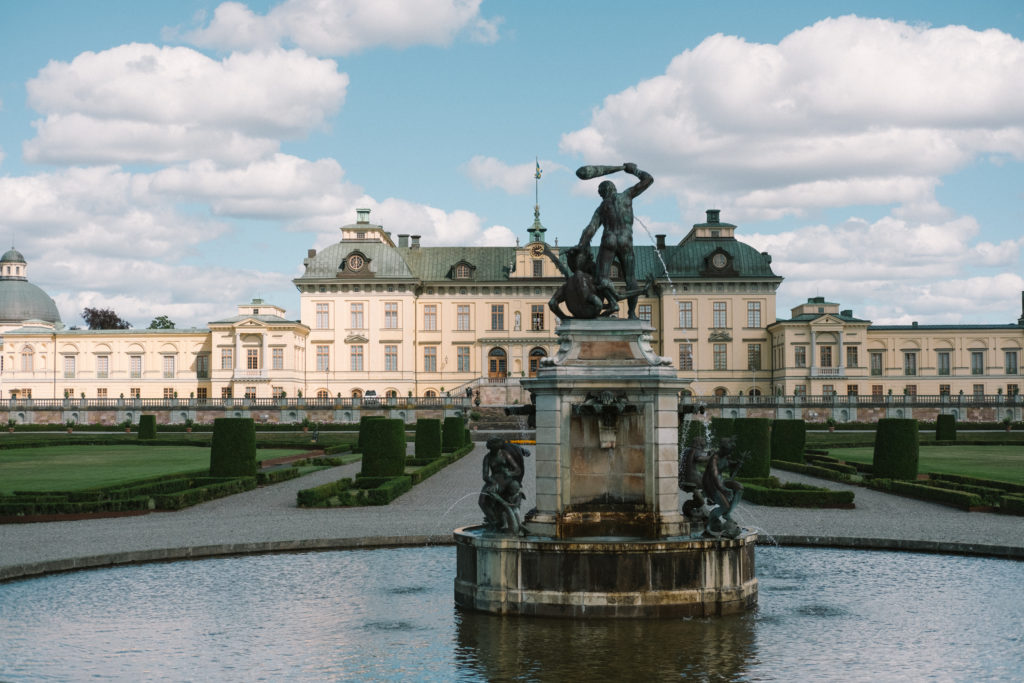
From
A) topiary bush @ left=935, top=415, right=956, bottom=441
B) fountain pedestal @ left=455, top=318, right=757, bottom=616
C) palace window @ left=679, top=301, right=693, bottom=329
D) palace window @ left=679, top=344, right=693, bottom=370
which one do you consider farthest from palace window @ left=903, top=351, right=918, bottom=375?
fountain pedestal @ left=455, top=318, right=757, bottom=616

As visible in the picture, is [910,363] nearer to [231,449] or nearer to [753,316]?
[753,316]

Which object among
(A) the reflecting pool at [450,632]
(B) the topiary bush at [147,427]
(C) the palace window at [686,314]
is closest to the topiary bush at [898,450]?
(A) the reflecting pool at [450,632]

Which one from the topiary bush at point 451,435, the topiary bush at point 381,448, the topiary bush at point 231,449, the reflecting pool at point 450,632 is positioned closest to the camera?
the reflecting pool at point 450,632

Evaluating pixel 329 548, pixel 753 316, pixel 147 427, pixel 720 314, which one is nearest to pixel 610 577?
pixel 329 548

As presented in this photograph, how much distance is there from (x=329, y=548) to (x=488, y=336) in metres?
55.1

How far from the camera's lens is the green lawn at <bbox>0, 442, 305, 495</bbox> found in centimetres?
2428

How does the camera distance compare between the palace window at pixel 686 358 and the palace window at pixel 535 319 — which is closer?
the palace window at pixel 686 358

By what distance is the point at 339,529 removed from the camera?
16.5m

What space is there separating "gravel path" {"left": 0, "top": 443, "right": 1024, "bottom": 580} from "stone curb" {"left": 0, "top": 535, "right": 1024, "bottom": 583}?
14mm

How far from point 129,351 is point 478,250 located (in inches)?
996

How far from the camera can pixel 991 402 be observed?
193 feet

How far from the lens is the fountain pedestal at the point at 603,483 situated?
9.96 m

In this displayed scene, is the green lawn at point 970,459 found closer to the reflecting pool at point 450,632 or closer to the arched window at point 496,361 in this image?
the reflecting pool at point 450,632

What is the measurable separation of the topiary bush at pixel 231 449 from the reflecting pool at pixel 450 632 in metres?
11.9
